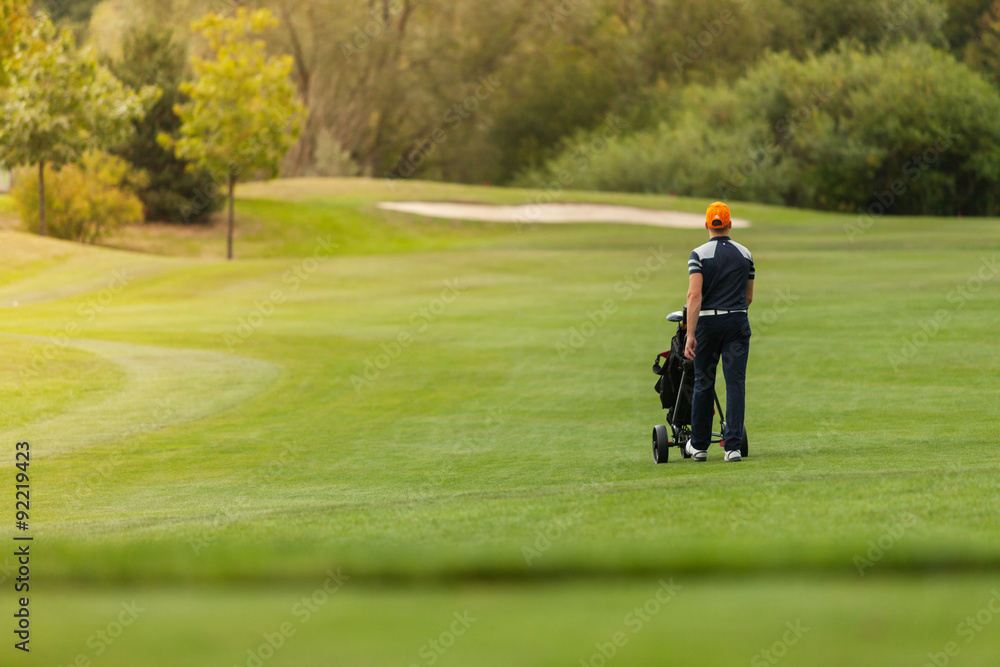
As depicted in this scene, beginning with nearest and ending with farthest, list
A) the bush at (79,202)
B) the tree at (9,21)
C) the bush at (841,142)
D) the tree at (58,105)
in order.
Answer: the tree at (9,21)
the tree at (58,105)
the bush at (79,202)
the bush at (841,142)

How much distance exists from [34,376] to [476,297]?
12260mm

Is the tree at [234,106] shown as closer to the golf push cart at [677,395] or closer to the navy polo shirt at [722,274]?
the golf push cart at [677,395]

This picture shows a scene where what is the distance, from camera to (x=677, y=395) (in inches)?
369

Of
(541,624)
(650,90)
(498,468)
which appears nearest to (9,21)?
(498,468)

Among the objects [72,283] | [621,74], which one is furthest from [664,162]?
[72,283]

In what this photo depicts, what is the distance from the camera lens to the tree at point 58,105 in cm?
3619

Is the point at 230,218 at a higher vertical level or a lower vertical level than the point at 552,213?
lower

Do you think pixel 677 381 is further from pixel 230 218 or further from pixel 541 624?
pixel 230 218

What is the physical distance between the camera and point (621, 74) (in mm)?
70500

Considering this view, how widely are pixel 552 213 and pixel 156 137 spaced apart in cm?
1496

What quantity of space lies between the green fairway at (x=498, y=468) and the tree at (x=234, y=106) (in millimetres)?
10749

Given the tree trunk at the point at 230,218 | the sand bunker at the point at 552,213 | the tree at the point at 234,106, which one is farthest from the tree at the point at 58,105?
the sand bunker at the point at 552,213

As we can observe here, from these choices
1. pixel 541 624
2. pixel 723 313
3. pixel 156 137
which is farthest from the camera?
pixel 156 137

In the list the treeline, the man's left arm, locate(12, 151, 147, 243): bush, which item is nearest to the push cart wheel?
the man's left arm
